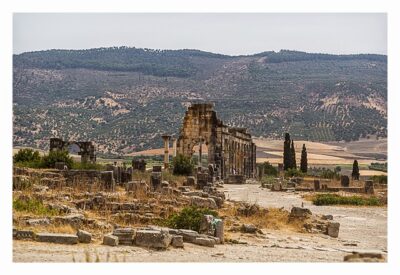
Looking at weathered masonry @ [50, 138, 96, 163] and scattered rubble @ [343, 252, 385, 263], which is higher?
weathered masonry @ [50, 138, 96, 163]

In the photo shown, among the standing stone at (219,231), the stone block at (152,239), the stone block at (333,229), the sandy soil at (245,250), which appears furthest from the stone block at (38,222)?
the stone block at (333,229)

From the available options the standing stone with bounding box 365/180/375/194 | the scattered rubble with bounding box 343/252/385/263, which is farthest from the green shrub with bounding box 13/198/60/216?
the standing stone with bounding box 365/180/375/194

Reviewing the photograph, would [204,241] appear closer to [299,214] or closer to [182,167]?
[299,214]

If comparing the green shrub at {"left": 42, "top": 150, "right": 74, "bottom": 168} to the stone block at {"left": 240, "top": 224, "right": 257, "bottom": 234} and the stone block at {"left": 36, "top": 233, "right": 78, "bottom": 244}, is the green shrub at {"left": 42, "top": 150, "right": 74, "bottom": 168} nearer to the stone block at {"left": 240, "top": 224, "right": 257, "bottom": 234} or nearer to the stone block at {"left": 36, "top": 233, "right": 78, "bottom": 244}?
the stone block at {"left": 240, "top": 224, "right": 257, "bottom": 234}

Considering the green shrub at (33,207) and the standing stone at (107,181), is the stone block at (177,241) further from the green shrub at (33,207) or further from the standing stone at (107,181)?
the standing stone at (107,181)

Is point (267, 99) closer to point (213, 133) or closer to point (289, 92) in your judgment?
point (289, 92)

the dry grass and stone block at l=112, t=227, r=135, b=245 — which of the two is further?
the dry grass

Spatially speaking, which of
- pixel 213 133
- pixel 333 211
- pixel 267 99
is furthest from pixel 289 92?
pixel 333 211

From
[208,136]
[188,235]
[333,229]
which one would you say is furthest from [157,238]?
[208,136]
